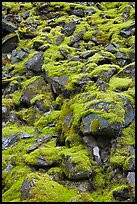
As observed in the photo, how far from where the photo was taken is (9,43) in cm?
1958

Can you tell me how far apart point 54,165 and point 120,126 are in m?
2.68

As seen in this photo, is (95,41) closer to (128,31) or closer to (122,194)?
(128,31)

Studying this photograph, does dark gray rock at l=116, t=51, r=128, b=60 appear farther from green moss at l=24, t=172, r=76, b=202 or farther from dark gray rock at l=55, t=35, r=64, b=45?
green moss at l=24, t=172, r=76, b=202

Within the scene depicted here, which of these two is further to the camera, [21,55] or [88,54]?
[21,55]

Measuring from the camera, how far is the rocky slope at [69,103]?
9.83 meters

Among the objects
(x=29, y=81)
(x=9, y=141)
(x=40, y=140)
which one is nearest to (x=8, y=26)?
(x=29, y=81)

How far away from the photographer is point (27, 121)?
14234 mm

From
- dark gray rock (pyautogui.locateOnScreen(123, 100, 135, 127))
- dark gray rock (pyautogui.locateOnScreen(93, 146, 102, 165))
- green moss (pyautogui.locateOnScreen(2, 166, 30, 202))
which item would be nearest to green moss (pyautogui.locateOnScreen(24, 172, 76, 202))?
green moss (pyautogui.locateOnScreen(2, 166, 30, 202))

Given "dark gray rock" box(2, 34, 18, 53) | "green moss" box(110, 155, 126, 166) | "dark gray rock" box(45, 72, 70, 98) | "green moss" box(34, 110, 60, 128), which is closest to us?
"green moss" box(110, 155, 126, 166)

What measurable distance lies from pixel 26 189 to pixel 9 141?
12.3 feet

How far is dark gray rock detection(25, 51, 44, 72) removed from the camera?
1689cm

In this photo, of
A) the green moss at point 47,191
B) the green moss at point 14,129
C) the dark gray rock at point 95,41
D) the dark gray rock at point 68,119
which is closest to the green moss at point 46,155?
the green moss at point 47,191

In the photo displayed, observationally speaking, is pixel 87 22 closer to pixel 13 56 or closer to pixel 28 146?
pixel 13 56

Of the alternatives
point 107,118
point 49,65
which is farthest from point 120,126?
point 49,65
